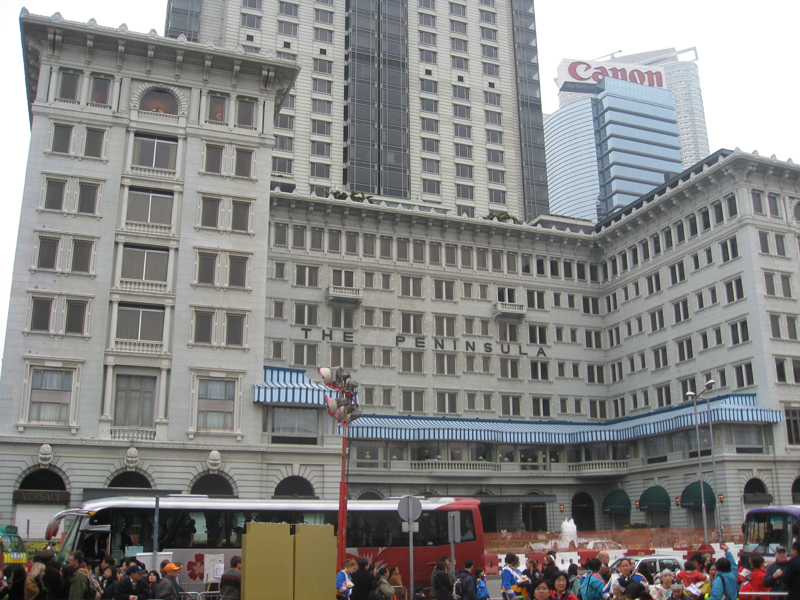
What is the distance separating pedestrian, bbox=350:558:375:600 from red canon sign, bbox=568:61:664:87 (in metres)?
185

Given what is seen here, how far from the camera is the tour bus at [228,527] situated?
26719 millimetres

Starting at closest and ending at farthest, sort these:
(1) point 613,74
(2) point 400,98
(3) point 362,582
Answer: (3) point 362,582 < (2) point 400,98 < (1) point 613,74

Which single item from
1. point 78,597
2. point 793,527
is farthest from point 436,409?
point 78,597

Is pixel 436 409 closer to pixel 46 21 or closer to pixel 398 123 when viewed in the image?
pixel 398 123

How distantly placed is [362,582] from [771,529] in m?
19.8

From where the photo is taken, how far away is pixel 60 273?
147 ft

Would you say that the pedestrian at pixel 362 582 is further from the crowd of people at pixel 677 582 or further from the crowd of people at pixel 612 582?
the crowd of people at pixel 677 582

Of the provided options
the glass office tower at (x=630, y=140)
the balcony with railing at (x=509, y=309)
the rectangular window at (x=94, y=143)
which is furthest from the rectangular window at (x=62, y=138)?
the glass office tower at (x=630, y=140)

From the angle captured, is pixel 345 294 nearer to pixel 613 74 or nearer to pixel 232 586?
pixel 232 586

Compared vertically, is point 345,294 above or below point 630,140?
below

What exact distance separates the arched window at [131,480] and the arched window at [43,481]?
2.67 m

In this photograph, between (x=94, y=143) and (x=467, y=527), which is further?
(x=94, y=143)

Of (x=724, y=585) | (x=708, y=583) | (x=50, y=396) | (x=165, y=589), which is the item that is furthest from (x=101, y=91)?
(x=724, y=585)

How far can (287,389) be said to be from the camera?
46594mm
